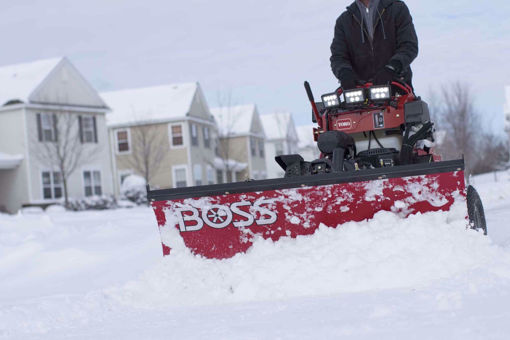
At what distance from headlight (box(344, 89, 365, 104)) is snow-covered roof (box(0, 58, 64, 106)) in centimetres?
2430

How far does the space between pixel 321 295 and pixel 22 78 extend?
27.9 meters

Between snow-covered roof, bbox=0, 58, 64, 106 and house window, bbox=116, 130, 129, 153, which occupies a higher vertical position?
snow-covered roof, bbox=0, 58, 64, 106

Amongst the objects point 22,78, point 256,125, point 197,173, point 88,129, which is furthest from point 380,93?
point 256,125

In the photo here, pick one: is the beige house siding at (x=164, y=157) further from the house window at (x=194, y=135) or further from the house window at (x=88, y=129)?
the house window at (x=88, y=129)

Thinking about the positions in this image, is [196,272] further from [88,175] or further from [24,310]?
[88,175]

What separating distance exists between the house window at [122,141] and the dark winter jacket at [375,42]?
103 feet

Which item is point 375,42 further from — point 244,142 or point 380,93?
point 244,142

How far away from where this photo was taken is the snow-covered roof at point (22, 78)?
2829cm

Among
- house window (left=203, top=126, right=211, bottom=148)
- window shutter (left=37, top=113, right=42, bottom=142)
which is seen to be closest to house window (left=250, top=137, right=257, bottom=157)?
house window (left=203, top=126, right=211, bottom=148)

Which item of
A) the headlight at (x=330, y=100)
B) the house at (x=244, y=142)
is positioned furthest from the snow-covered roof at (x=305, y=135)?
the headlight at (x=330, y=100)

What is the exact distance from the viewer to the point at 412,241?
15.8 ft

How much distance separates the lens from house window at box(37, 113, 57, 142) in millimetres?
28444

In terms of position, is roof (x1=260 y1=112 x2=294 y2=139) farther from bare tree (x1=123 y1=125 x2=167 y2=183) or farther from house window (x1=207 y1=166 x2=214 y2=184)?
bare tree (x1=123 y1=125 x2=167 y2=183)

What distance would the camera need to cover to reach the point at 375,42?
20.5 ft
